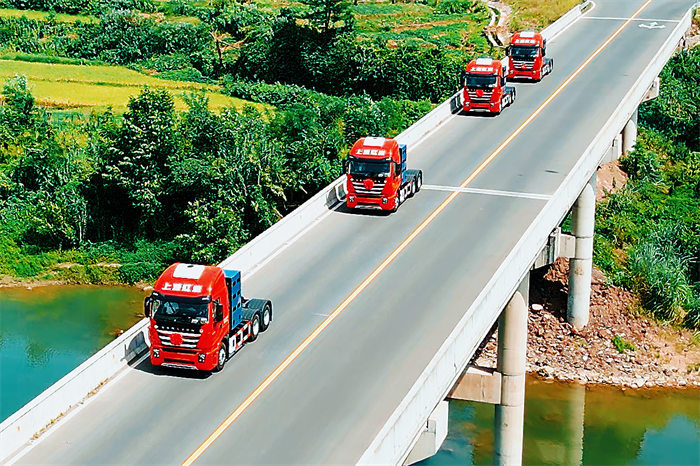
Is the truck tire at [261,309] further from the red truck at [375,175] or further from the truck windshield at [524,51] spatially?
the truck windshield at [524,51]

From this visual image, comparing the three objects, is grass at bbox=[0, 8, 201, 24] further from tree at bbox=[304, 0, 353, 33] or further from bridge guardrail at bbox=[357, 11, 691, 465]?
bridge guardrail at bbox=[357, 11, 691, 465]

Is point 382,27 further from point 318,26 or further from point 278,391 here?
point 278,391

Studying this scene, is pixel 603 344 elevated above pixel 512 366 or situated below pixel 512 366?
below

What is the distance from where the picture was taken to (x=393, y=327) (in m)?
34.2

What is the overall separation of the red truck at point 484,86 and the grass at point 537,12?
107 feet

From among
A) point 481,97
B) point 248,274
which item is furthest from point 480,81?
point 248,274

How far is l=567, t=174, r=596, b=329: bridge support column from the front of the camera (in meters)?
51.1

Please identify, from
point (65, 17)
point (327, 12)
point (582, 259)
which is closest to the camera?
point (582, 259)

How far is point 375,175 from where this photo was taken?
4375cm

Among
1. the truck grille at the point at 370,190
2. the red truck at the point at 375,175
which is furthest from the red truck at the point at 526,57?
the truck grille at the point at 370,190

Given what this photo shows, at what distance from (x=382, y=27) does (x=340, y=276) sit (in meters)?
60.0

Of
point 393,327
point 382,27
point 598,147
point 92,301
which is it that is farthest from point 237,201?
point 382,27

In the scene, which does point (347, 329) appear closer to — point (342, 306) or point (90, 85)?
point (342, 306)

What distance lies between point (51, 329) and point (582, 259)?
26.5 metres
